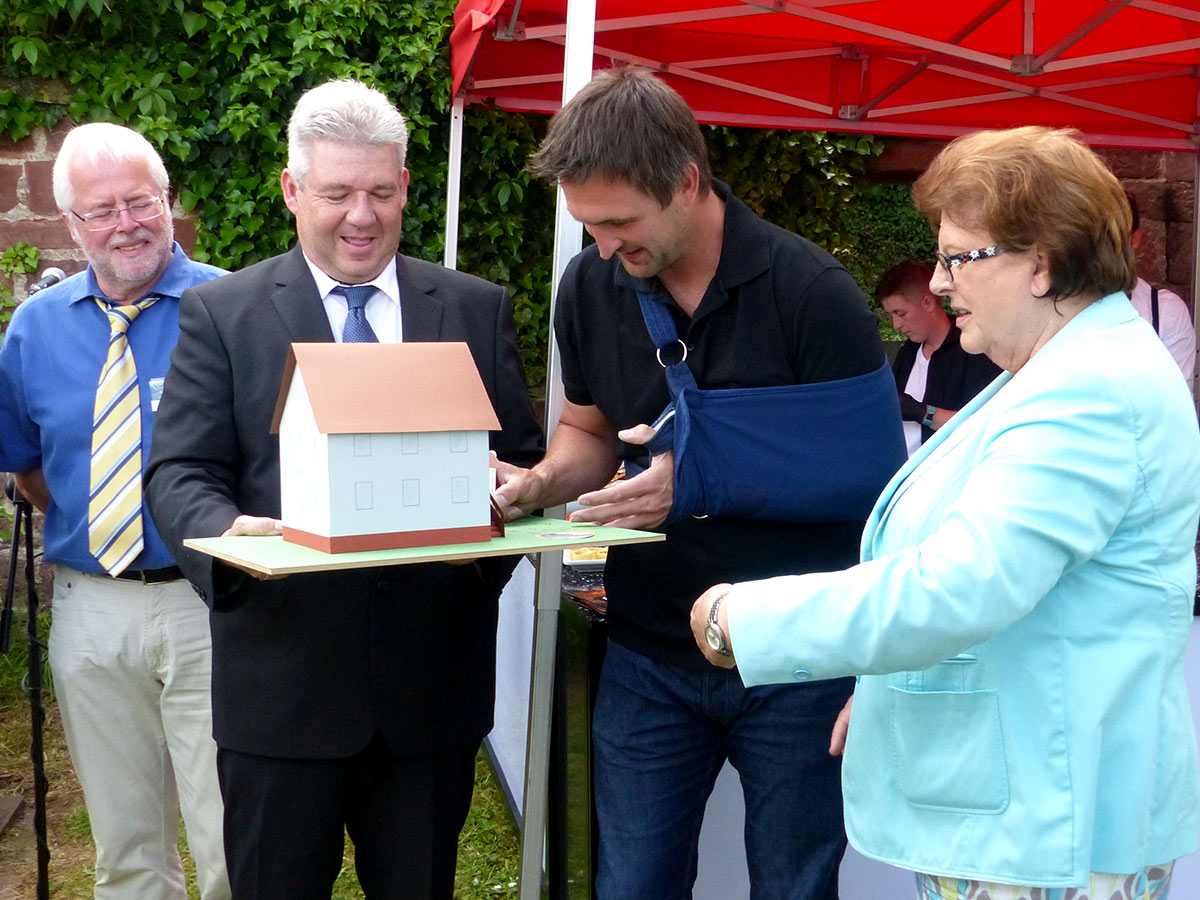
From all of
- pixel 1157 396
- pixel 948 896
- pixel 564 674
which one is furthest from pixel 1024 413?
pixel 564 674

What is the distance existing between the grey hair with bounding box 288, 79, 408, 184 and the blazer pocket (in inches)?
52.2

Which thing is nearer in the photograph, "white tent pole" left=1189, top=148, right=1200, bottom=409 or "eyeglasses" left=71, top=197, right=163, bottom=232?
"eyeglasses" left=71, top=197, right=163, bottom=232

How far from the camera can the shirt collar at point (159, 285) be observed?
9.12ft

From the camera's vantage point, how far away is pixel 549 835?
9.24ft

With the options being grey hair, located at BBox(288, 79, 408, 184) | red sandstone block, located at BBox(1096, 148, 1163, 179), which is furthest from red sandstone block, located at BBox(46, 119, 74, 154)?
red sandstone block, located at BBox(1096, 148, 1163, 179)

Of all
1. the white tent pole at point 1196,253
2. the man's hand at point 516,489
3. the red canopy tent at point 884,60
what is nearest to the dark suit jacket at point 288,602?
the man's hand at point 516,489

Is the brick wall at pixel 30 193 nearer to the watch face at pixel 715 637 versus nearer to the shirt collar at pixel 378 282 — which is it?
the shirt collar at pixel 378 282

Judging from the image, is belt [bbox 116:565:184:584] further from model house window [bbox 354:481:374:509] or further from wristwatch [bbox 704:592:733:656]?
wristwatch [bbox 704:592:733:656]

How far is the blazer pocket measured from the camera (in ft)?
4.56

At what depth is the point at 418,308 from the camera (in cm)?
214

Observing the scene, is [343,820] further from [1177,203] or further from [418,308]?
[1177,203]

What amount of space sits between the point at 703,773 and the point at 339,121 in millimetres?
1326

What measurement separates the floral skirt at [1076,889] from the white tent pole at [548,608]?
1.11 meters

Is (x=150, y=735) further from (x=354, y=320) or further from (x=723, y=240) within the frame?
(x=723, y=240)
